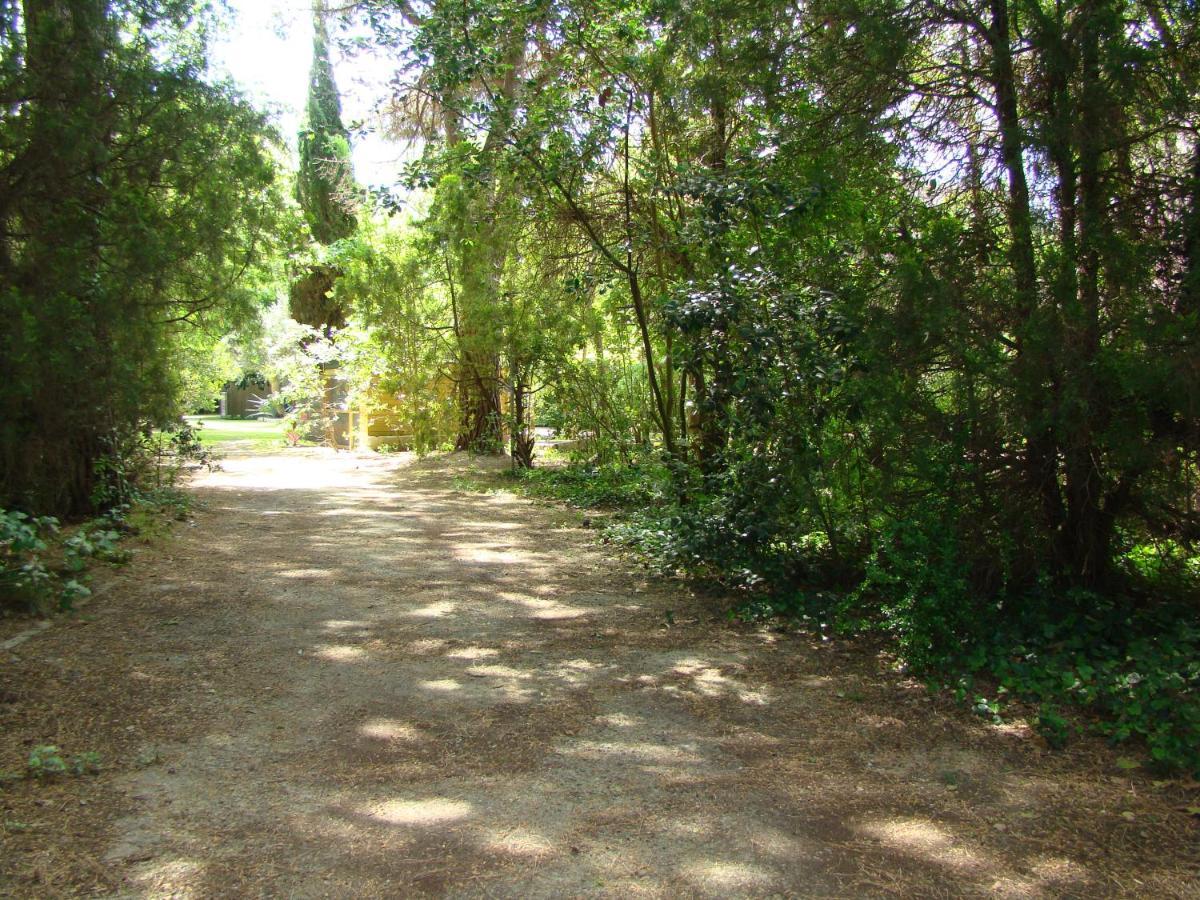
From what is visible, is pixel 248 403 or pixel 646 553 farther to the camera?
pixel 248 403

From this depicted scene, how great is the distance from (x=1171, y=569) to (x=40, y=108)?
799 cm

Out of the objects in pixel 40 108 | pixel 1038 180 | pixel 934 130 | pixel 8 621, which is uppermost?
pixel 40 108

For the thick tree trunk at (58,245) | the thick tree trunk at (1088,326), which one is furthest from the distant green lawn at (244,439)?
the thick tree trunk at (1088,326)

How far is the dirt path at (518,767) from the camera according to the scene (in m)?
3.08

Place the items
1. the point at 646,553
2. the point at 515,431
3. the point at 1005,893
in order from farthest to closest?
1. the point at 515,431
2. the point at 646,553
3. the point at 1005,893

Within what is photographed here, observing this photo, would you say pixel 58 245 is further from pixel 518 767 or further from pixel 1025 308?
pixel 1025 308

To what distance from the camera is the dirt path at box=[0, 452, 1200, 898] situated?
3.08m

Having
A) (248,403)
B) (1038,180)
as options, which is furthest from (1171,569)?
(248,403)

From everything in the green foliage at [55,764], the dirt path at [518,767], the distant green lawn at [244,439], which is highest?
the distant green lawn at [244,439]

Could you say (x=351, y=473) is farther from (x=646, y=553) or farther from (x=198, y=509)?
(x=646, y=553)

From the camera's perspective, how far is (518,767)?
3.93 m

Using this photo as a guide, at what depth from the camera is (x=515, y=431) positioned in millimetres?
14570

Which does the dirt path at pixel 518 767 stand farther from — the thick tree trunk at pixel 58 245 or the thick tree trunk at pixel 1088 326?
the thick tree trunk at pixel 58 245

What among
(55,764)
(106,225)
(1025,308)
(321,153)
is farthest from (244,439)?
(1025,308)
